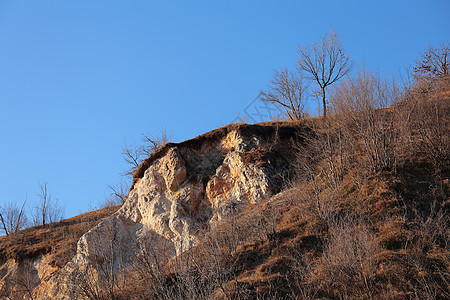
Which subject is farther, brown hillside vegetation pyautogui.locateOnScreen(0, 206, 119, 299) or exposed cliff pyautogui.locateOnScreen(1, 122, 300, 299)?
brown hillside vegetation pyautogui.locateOnScreen(0, 206, 119, 299)

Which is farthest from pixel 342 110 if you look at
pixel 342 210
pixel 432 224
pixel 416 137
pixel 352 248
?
pixel 352 248

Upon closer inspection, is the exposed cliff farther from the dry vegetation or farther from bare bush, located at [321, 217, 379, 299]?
bare bush, located at [321, 217, 379, 299]

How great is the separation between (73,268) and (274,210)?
40.4 ft

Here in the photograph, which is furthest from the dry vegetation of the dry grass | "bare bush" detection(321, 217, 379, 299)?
the dry grass

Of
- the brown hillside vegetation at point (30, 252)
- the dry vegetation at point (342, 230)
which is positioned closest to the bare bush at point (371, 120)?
the dry vegetation at point (342, 230)

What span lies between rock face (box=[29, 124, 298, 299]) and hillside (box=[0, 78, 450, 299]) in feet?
A: 0.25

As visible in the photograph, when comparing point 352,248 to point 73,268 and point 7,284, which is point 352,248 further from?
point 7,284

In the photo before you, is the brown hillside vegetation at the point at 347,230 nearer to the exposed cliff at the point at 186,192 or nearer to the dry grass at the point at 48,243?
the exposed cliff at the point at 186,192

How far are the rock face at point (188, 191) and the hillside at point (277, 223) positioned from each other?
0.25 ft

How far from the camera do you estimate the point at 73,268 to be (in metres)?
21.5

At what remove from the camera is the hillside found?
1342 centimetres

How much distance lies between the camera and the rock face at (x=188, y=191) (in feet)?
67.7

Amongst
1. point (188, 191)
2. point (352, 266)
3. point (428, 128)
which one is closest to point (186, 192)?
point (188, 191)

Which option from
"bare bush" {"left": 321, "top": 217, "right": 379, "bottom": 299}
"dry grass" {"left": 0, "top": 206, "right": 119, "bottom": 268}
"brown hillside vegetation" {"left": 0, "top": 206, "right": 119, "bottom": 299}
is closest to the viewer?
"bare bush" {"left": 321, "top": 217, "right": 379, "bottom": 299}
